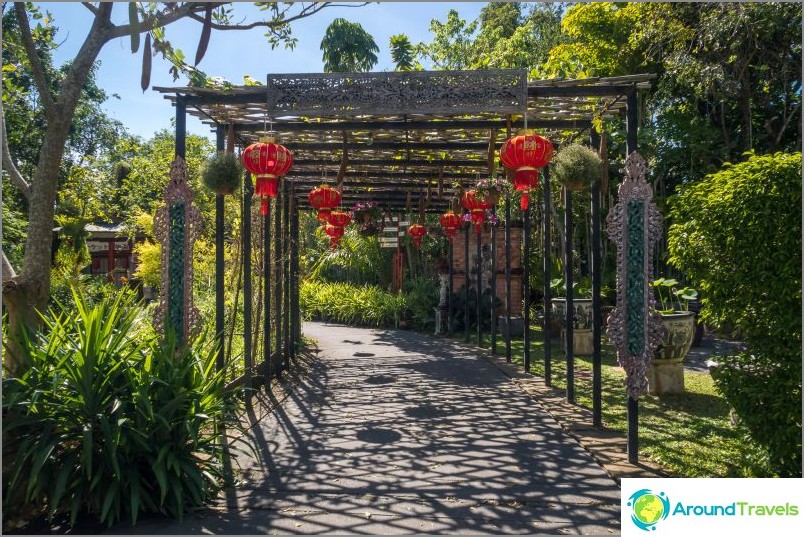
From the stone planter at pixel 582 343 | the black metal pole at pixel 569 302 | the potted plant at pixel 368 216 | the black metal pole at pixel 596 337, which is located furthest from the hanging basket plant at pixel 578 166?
the potted plant at pixel 368 216

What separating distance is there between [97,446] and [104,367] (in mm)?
453

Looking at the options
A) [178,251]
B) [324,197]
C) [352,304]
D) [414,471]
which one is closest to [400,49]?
[324,197]

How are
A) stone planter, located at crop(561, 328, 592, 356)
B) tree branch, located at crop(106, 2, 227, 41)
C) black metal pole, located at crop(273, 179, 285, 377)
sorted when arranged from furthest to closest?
stone planter, located at crop(561, 328, 592, 356), black metal pole, located at crop(273, 179, 285, 377), tree branch, located at crop(106, 2, 227, 41)

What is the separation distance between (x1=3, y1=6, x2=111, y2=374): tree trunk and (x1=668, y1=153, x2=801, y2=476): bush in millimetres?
4356

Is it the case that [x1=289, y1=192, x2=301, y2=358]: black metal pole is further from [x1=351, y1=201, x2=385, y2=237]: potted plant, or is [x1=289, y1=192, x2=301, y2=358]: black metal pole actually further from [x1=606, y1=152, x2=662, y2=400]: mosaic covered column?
[x1=606, y1=152, x2=662, y2=400]: mosaic covered column

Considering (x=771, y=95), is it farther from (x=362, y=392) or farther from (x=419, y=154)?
(x=362, y=392)

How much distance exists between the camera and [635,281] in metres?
4.80

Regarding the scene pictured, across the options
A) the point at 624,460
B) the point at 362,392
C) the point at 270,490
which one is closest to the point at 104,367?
the point at 270,490

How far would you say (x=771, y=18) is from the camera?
10.7 meters

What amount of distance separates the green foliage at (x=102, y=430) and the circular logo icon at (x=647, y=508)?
96.9 inches

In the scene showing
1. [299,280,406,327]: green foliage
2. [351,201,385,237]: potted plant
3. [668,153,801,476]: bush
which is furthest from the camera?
[299,280,406,327]: green foliage

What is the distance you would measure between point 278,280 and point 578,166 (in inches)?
197

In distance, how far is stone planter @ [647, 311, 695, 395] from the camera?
6.90 metres

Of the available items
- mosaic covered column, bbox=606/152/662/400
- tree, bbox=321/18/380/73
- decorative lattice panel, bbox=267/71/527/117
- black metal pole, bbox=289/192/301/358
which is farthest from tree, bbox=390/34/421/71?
tree, bbox=321/18/380/73
